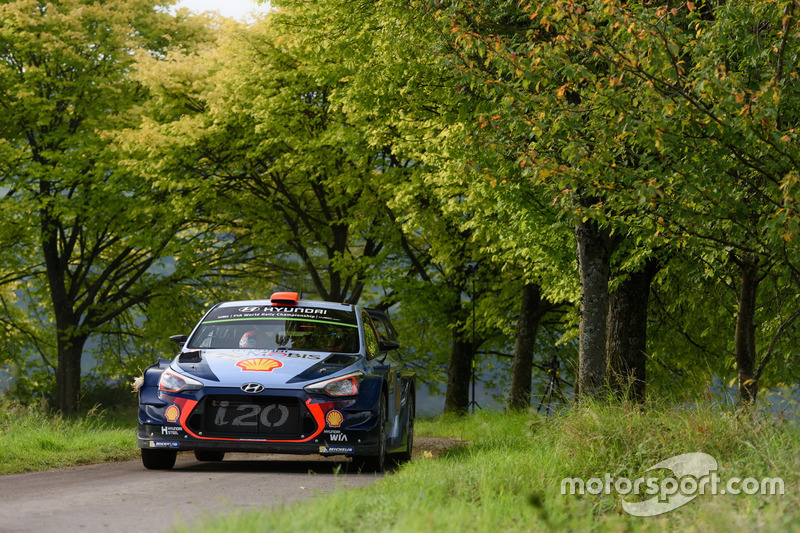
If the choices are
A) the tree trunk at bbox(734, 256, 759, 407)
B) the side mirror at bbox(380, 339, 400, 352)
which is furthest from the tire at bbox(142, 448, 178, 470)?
the tree trunk at bbox(734, 256, 759, 407)

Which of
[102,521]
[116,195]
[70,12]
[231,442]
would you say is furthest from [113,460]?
[70,12]

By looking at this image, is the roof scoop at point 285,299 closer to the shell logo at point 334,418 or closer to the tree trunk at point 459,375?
the shell logo at point 334,418

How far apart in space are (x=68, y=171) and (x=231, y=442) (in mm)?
19849

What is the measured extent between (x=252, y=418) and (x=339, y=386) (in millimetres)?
890

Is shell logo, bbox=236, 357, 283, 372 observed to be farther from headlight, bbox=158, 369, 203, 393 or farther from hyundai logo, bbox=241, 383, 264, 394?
headlight, bbox=158, 369, 203, 393

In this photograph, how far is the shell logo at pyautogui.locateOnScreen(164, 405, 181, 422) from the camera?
9922 mm

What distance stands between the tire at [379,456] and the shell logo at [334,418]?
444 millimetres

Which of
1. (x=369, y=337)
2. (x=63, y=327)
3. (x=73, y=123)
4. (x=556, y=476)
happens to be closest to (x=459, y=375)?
(x=63, y=327)

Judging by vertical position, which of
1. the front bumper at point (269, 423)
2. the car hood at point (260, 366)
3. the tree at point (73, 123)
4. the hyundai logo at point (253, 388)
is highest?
the tree at point (73, 123)

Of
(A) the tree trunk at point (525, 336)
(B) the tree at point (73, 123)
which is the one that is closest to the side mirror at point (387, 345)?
(A) the tree trunk at point (525, 336)

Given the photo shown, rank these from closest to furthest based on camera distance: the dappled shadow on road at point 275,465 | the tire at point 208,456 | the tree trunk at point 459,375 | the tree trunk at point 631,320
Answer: the dappled shadow on road at point 275,465 < the tire at point 208,456 < the tree trunk at point 631,320 < the tree trunk at point 459,375

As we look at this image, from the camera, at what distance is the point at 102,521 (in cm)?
671

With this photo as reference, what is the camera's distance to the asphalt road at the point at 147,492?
21.9 ft

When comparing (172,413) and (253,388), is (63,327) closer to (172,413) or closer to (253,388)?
(172,413)
